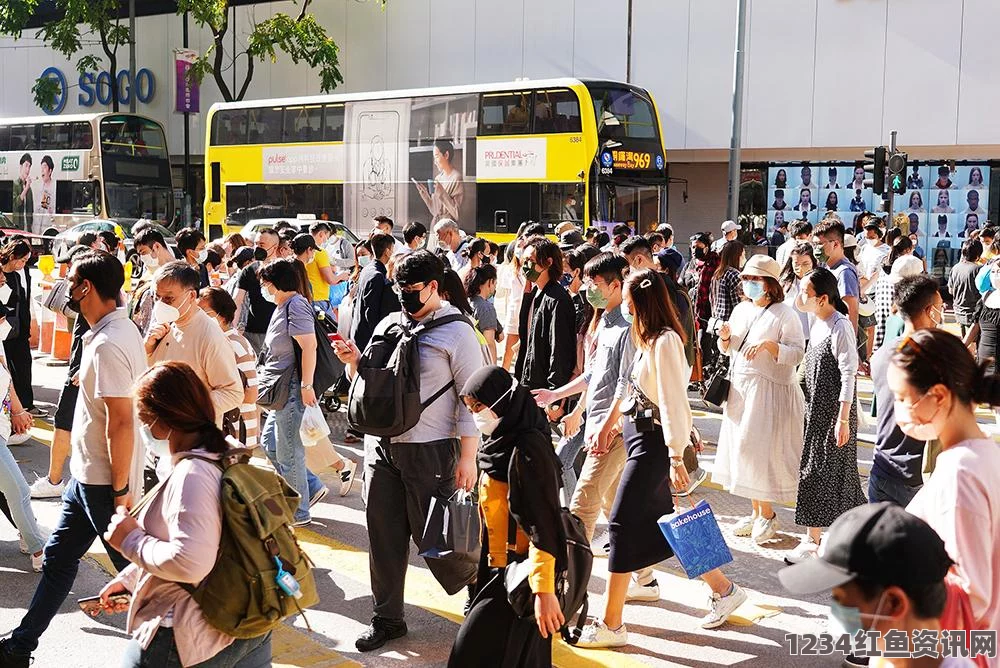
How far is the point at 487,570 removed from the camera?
13.3ft

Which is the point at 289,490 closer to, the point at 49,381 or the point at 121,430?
the point at 121,430

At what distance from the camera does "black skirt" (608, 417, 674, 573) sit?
5.26 meters

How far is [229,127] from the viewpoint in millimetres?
26125

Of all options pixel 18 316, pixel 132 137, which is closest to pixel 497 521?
pixel 18 316

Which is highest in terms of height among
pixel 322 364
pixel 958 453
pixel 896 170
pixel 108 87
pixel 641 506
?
pixel 108 87

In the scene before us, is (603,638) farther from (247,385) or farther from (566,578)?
(247,385)

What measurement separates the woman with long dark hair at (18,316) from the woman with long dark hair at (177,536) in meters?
6.61

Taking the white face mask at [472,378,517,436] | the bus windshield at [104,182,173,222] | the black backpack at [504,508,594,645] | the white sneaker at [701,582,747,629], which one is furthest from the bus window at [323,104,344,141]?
the black backpack at [504,508,594,645]

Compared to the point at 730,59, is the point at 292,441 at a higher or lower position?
lower

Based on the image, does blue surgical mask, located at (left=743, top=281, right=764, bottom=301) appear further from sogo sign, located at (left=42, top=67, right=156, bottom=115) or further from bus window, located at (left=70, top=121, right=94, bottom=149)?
sogo sign, located at (left=42, top=67, right=156, bottom=115)

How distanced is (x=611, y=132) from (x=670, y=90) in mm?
10267

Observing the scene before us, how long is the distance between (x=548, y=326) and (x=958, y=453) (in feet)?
15.7

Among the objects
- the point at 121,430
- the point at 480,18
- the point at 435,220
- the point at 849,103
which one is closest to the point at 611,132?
the point at 435,220

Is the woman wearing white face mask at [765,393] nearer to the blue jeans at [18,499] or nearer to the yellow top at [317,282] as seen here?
the blue jeans at [18,499]
